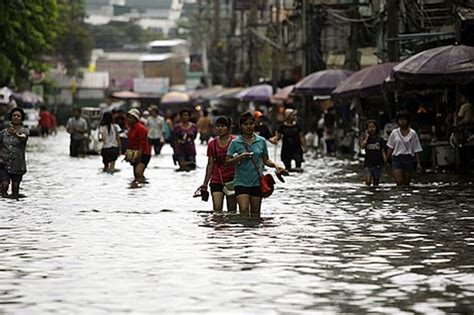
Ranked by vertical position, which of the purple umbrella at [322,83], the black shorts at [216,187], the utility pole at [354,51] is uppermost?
the utility pole at [354,51]

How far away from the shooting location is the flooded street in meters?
10.2

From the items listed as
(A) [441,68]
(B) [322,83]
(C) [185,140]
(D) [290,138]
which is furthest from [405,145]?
(B) [322,83]

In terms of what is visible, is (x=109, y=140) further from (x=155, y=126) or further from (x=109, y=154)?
(x=155, y=126)

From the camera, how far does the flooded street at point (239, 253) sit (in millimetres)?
10195

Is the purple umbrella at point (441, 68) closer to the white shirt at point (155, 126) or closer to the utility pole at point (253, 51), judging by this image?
the white shirt at point (155, 126)

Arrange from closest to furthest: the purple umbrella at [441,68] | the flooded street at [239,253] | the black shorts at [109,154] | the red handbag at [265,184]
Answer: the flooded street at [239,253] → the red handbag at [265,184] → the purple umbrella at [441,68] → the black shorts at [109,154]

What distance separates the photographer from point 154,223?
17.1 metres

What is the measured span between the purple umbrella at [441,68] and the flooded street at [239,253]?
371cm

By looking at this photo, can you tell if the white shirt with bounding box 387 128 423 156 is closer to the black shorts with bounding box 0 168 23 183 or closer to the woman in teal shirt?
the black shorts with bounding box 0 168 23 183

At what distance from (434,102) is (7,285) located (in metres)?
25.6

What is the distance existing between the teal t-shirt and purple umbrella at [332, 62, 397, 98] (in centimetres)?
1557

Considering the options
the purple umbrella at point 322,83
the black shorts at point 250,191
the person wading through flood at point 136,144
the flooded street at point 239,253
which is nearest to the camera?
the flooded street at point 239,253

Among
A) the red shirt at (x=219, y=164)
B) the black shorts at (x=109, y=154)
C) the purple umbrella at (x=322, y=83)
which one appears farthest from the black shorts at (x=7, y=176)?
the purple umbrella at (x=322, y=83)

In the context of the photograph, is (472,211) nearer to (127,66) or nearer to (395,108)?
(395,108)
